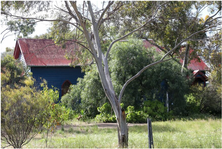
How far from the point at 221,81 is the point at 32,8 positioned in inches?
500

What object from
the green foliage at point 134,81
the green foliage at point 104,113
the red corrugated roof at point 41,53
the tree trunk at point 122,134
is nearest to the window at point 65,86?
the red corrugated roof at point 41,53

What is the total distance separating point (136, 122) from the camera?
16922mm

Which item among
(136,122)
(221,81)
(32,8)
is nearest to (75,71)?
(136,122)

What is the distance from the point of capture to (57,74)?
23.5 metres

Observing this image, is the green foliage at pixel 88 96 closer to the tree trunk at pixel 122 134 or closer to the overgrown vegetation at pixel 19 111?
the tree trunk at pixel 122 134

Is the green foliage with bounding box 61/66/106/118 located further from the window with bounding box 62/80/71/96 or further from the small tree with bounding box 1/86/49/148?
the small tree with bounding box 1/86/49/148

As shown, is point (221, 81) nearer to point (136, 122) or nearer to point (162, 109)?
point (162, 109)

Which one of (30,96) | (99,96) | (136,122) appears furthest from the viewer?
(99,96)

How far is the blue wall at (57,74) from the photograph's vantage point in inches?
897

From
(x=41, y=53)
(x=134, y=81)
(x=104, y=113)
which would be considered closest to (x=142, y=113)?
(x=134, y=81)

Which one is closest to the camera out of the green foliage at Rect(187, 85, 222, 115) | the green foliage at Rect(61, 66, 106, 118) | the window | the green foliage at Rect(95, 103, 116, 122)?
the green foliage at Rect(95, 103, 116, 122)

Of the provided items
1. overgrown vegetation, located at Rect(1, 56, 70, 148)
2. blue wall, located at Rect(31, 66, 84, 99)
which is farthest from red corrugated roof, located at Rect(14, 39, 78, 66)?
overgrown vegetation, located at Rect(1, 56, 70, 148)

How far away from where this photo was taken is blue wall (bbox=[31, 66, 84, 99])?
22.8 m

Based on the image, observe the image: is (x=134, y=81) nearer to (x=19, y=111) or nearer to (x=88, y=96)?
(x=88, y=96)
